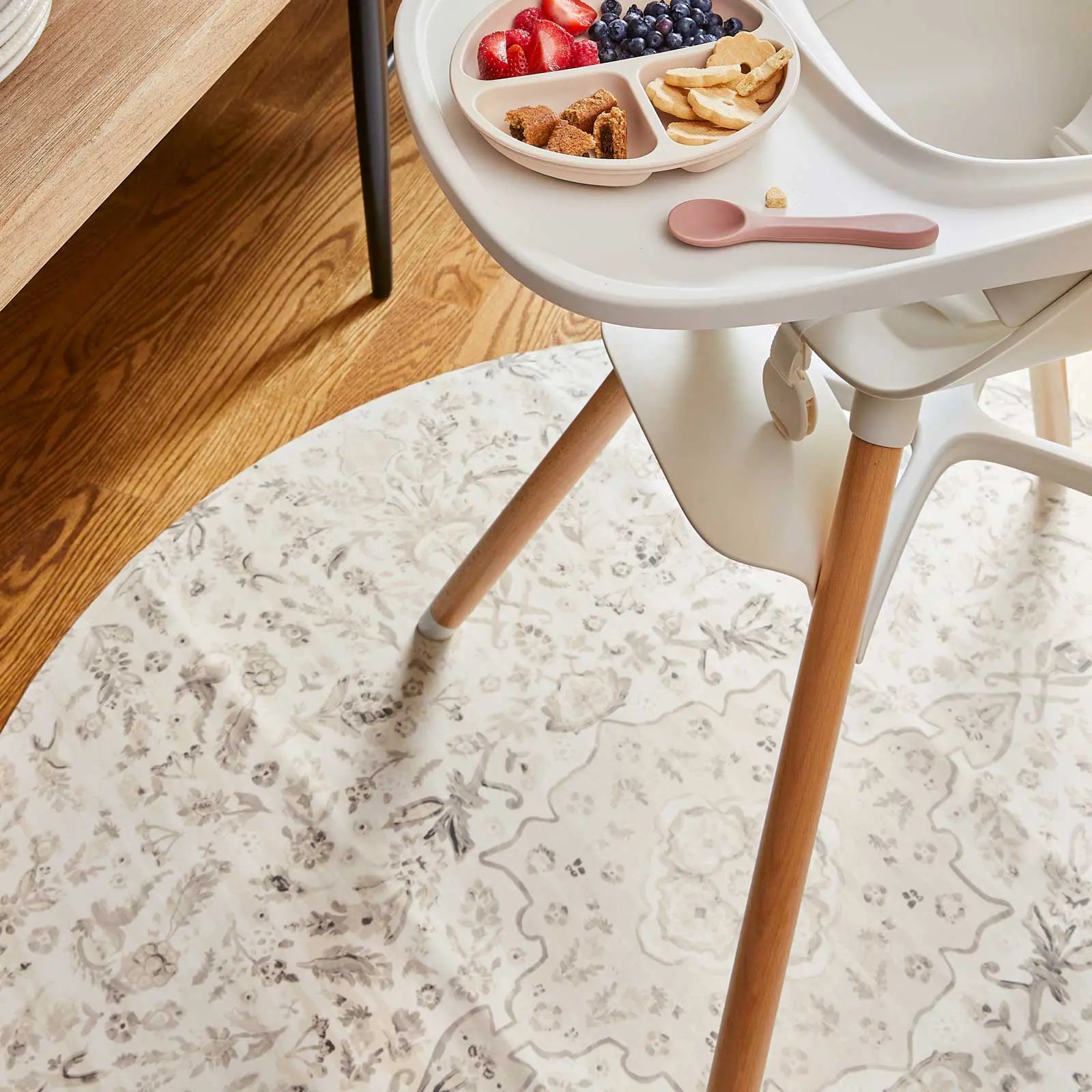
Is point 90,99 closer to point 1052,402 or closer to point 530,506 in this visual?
point 530,506

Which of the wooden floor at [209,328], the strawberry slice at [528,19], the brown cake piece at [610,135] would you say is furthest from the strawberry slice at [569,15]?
the wooden floor at [209,328]

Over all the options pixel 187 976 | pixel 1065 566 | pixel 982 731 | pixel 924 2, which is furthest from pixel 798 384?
pixel 187 976

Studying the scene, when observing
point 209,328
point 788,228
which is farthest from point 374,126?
point 788,228

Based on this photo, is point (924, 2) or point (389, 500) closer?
point (924, 2)

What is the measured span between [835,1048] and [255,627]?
29.2 inches

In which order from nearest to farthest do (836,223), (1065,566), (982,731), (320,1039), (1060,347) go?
(836,223) < (1060,347) < (320,1039) < (982,731) < (1065,566)

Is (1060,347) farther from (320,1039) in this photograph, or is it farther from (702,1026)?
(320,1039)

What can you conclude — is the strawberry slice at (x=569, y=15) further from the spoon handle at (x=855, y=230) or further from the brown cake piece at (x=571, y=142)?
the spoon handle at (x=855, y=230)

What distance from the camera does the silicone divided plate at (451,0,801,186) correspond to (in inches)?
26.0

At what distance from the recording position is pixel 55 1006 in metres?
1.00

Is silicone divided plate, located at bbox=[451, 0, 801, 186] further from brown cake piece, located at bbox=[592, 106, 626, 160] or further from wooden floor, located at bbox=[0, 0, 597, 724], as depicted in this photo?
wooden floor, located at bbox=[0, 0, 597, 724]

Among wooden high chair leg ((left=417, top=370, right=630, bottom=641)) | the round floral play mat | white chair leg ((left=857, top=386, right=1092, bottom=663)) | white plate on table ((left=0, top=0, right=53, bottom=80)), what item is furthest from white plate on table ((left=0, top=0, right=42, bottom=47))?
white chair leg ((left=857, top=386, right=1092, bottom=663))

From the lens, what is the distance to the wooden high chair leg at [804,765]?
30.6 inches

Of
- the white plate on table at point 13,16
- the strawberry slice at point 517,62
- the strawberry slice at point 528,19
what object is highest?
the white plate on table at point 13,16
